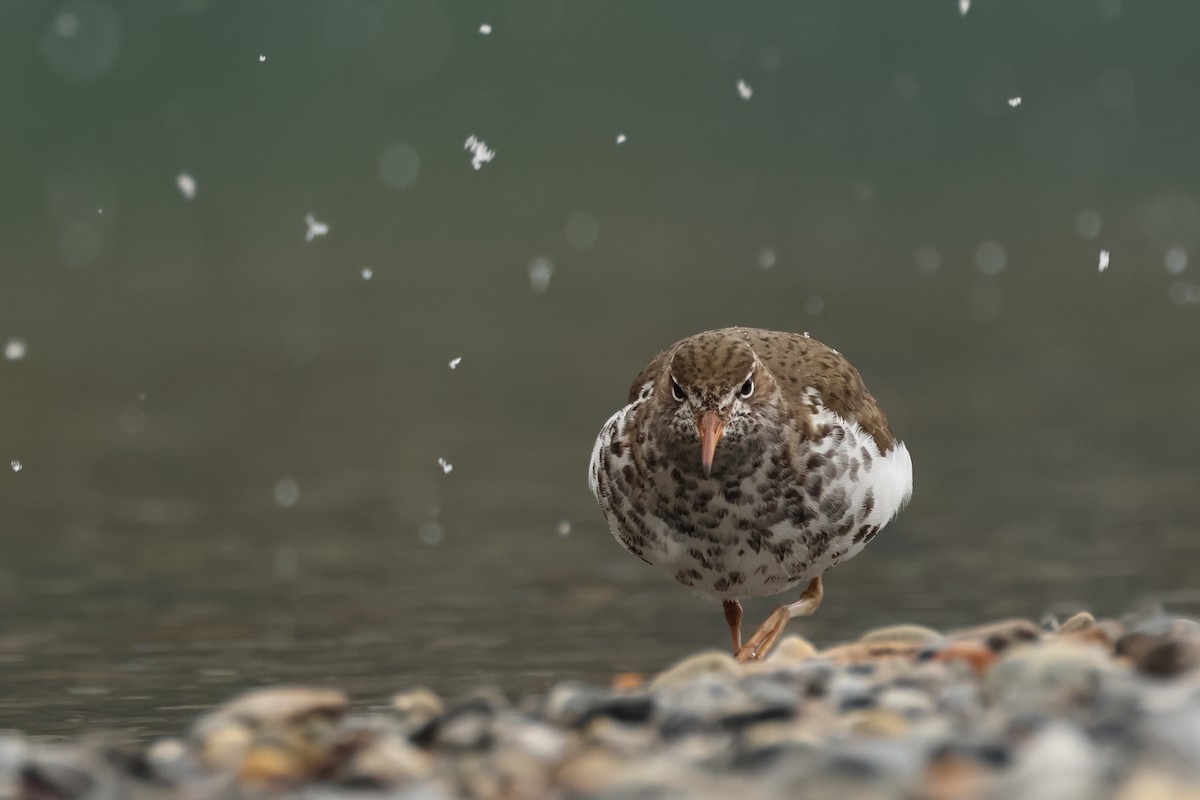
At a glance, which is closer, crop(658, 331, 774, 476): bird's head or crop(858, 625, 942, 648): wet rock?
crop(658, 331, 774, 476): bird's head

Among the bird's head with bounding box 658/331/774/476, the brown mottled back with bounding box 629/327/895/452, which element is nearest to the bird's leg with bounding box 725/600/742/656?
the brown mottled back with bounding box 629/327/895/452

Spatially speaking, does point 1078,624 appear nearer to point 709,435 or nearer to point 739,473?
point 739,473

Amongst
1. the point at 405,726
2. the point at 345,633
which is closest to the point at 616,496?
the point at 405,726

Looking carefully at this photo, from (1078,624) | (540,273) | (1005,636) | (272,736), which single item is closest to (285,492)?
(1078,624)

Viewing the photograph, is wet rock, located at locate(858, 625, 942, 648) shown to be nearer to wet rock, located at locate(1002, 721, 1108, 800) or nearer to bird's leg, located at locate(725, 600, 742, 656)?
bird's leg, located at locate(725, 600, 742, 656)

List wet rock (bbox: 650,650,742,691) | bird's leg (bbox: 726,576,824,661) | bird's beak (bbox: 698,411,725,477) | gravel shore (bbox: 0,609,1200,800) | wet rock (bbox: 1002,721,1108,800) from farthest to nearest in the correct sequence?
bird's leg (bbox: 726,576,824,661), bird's beak (bbox: 698,411,725,477), wet rock (bbox: 650,650,742,691), gravel shore (bbox: 0,609,1200,800), wet rock (bbox: 1002,721,1108,800)

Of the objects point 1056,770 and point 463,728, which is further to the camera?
point 463,728

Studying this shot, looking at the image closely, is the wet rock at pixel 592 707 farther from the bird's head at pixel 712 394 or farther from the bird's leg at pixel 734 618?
the bird's leg at pixel 734 618
